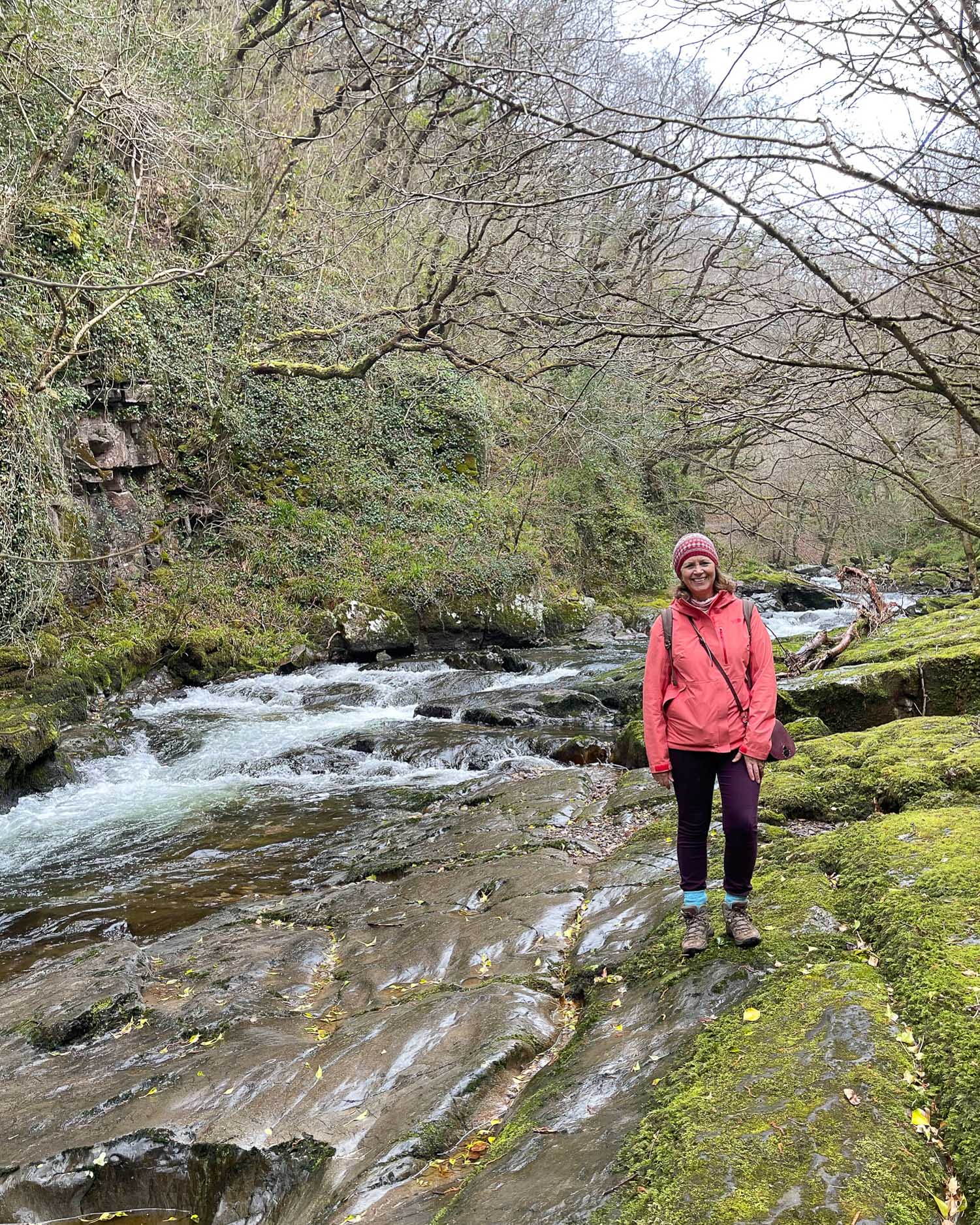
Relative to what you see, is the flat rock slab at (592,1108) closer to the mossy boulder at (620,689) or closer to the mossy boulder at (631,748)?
the mossy boulder at (631,748)

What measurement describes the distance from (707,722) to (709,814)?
45 cm

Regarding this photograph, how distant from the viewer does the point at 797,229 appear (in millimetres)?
4047

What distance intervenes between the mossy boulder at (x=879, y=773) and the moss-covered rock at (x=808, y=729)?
25.2 inches

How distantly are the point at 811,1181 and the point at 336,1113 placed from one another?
195 cm

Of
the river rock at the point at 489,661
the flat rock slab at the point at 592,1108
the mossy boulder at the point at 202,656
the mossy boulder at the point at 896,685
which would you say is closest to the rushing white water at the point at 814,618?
the river rock at the point at 489,661

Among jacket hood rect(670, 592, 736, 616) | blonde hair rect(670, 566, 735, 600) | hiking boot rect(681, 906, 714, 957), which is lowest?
hiking boot rect(681, 906, 714, 957)

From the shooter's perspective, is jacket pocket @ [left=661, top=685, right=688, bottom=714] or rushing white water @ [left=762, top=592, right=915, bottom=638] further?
rushing white water @ [left=762, top=592, right=915, bottom=638]

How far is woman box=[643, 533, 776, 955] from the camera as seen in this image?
3.25 meters

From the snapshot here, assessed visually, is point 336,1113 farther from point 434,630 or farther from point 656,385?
point 434,630

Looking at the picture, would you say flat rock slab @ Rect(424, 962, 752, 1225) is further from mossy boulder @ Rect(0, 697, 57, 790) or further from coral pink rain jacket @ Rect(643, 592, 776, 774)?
mossy boulder @ Rect(0, 697, 57, 790)

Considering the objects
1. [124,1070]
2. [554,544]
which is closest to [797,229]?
[124,1070]

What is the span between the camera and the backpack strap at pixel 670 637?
3.41 m

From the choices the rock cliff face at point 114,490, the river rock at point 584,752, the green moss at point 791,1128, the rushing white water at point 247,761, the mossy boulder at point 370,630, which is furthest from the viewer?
the mossy boulder at point 370,630

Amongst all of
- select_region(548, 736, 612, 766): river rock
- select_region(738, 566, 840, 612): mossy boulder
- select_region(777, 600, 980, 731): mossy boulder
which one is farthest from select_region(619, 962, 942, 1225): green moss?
select_region(738, 566, 840, 612): mossy boulder
